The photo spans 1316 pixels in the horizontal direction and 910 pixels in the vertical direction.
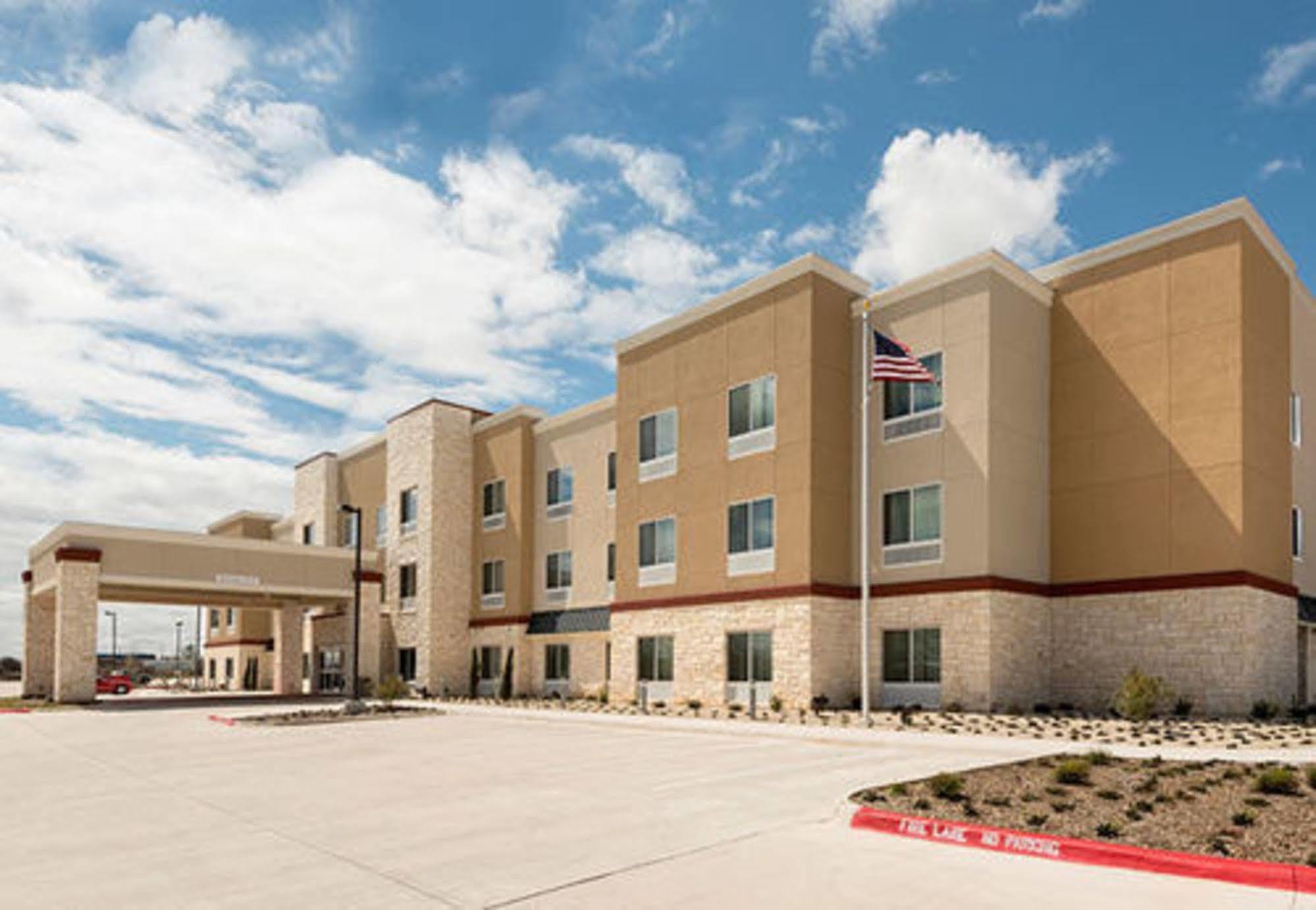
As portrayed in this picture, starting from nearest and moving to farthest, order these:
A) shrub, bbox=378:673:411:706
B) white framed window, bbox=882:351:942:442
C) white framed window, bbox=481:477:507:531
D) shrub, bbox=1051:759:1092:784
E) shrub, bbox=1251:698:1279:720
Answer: shrub, bbox=1051:759:1092:784, shrub, bbox=1251:698:1279:720, white framed window, bbox=882:351:942:442, shrub, bbox=378:673:411:706, white framed window, bbox=481:477:507:531

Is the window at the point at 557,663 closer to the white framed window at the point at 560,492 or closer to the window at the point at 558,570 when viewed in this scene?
the window at the point at 558,570

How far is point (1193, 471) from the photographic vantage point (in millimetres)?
26203

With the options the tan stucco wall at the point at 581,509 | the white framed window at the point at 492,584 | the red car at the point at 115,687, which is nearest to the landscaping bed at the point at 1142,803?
the tan stucco wall at the point at 581,509

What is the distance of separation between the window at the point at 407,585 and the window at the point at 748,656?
19.3 metres

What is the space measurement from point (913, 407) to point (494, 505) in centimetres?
2156

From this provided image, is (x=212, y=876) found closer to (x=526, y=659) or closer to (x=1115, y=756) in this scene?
(x=1115, y=756)

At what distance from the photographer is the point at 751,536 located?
30.9 meters

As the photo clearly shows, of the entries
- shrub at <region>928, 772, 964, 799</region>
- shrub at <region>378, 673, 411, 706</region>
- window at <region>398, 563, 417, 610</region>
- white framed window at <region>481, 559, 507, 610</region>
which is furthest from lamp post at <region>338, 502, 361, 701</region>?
shrub at <region>928, 772, 964, 799</region>

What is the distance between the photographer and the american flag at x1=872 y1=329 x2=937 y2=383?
24.5m

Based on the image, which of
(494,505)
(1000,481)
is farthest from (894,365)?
(494,505)

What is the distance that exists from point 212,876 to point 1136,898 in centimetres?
772

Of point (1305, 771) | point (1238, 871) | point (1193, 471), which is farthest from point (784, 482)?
point (1238, 871)

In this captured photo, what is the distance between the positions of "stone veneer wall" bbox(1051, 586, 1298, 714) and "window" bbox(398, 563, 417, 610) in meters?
28.0

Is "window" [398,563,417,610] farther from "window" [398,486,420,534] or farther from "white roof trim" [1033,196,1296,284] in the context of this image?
"white roof trim" [1033,196,1296,284]
